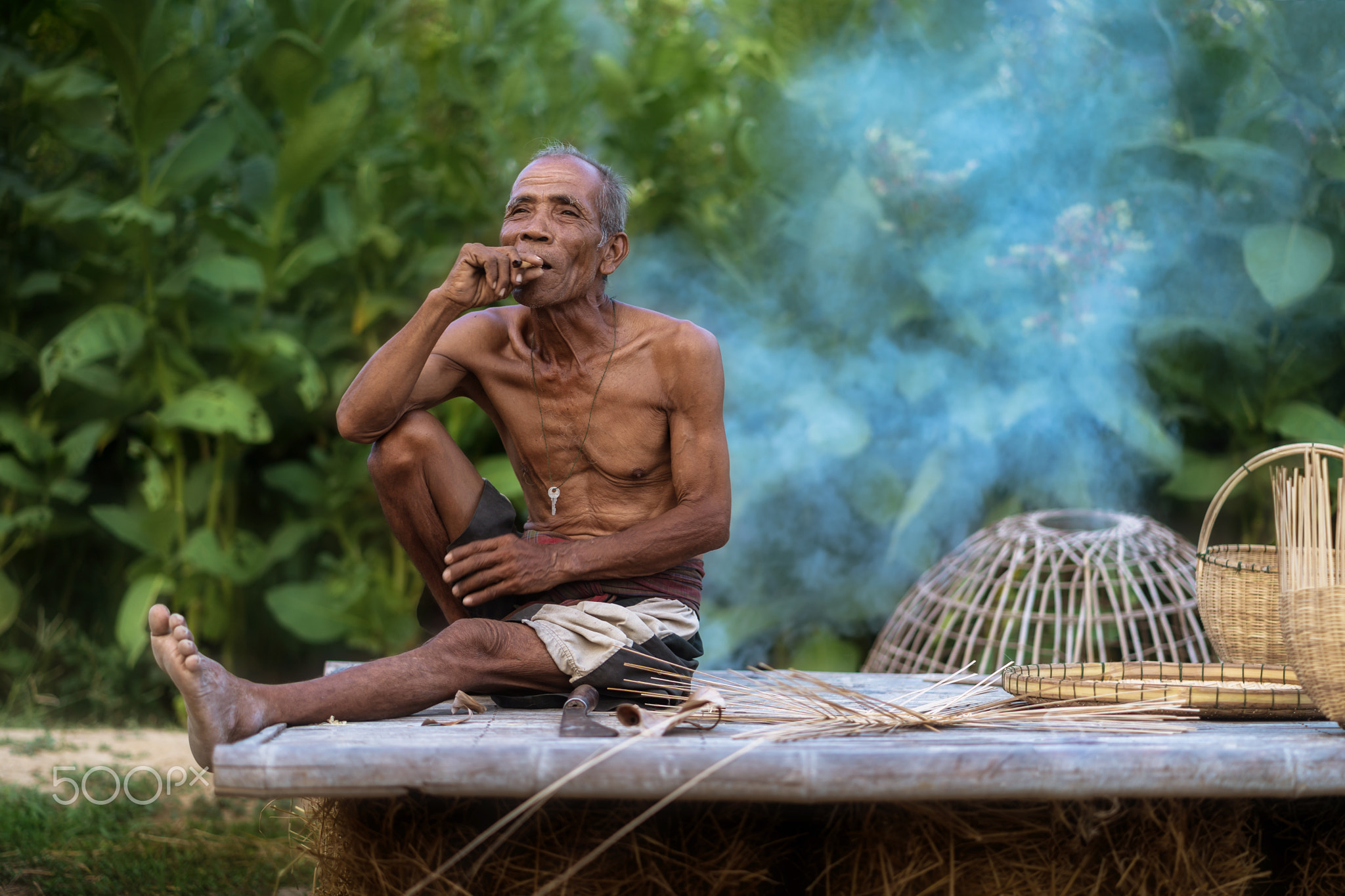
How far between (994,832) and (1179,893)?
0.36m

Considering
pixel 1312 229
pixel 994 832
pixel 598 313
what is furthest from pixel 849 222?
pixel 994 832

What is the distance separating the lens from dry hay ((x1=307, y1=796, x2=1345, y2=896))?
1.97 m

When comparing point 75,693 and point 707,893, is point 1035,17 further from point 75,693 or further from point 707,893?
point 75,693

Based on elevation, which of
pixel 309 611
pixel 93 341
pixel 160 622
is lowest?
pixel 309 611

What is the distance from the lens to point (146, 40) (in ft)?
14.1

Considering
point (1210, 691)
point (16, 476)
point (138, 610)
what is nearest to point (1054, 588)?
point (1210, 691)

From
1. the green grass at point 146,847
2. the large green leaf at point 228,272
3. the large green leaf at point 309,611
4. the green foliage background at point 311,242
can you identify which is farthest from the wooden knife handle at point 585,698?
the large green leaf at point 228,272

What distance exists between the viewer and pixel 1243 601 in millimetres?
2756

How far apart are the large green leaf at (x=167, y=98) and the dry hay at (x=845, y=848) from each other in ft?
10.3

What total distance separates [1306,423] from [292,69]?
384 cm

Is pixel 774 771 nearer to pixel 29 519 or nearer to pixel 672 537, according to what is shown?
pixel 672 537

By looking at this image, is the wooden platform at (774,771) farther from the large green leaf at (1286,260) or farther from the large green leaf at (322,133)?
the large green leaf at (322,133)

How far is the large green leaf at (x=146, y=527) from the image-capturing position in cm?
450

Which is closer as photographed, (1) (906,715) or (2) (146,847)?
(1) (906,715)
